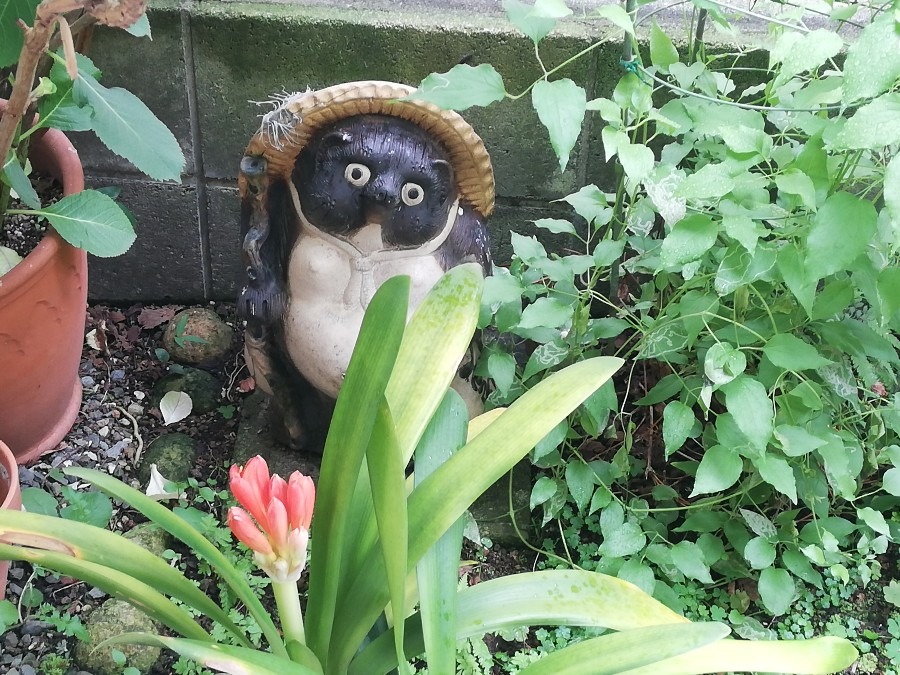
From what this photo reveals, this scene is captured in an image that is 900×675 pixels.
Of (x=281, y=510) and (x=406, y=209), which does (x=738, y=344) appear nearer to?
(x=406, y=209)

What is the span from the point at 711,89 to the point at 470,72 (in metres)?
0.48

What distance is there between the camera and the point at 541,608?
3.02 feet

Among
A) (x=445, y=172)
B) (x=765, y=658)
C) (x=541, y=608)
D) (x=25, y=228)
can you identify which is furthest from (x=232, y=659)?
(x=25, y=228)

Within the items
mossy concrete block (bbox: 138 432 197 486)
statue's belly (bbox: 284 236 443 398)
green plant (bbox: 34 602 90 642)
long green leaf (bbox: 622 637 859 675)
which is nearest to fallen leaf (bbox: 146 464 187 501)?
mossy concrete block (bbox: 138 432 197 486)

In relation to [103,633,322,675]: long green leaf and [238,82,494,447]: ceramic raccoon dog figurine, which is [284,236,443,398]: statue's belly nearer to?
[238,82,494,447]: ceramic raccoon dog figurine

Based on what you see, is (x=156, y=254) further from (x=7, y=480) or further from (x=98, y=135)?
(x=7, y=480)

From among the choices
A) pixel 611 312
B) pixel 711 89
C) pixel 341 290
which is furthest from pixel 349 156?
pixel 611 312

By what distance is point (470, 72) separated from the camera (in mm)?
1037

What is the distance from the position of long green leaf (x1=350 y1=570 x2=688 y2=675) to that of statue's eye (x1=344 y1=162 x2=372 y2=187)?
0.64 meters

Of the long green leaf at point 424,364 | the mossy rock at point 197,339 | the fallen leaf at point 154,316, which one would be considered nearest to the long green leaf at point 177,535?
the long green leaf at point 424,364

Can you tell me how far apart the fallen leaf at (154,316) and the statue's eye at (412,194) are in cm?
90

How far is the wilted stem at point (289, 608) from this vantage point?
833 mm

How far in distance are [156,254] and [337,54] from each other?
657 mm

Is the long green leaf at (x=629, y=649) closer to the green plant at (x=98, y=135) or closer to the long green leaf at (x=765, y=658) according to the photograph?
the long green leaf at (x=765, y=658)
